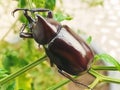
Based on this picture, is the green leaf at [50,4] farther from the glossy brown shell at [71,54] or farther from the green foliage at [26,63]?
the glossy brown shell at [71,54]

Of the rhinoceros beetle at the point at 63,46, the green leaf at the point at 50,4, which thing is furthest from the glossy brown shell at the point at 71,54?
the green leaf at the point at 50,4

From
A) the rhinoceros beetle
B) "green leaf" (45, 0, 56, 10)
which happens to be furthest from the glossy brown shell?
"green leaf" (45, 0, 56, 10)

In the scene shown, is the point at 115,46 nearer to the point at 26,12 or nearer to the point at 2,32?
the point at 2,32

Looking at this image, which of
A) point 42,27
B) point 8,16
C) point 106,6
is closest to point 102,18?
point 106,6

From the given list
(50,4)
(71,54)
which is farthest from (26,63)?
(71,54)

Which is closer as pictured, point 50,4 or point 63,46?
point 63,46

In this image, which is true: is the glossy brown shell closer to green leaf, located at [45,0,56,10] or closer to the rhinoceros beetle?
the rhinoceros beetle

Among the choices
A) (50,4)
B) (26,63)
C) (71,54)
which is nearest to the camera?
(71,54)

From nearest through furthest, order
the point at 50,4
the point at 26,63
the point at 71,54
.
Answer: the point at 71,54 → the point at 50,4 → the point at 26,63

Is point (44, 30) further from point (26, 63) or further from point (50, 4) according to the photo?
point (26, 63)
